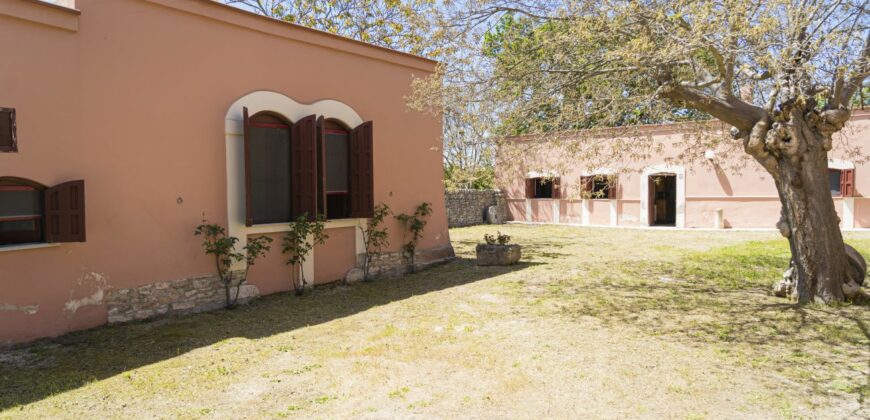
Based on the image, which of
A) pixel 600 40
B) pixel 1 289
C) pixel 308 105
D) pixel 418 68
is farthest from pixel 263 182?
pixel 600 40

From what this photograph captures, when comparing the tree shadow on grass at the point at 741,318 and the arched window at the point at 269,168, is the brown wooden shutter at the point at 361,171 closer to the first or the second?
the arched window at the point at 269,168

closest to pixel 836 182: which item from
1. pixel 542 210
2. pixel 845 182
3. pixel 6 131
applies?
pixel 845 182

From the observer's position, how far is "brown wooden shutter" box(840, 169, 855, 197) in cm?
1570

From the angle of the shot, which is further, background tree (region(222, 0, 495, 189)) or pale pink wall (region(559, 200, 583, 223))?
pale pink wall (region(559, 200, 583, 223))

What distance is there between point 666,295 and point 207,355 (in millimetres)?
5897

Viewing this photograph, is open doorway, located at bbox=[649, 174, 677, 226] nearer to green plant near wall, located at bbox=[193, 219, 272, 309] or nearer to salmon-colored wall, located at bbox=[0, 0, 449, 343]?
salmon-colored wall, located at bbox=[0, 0, 449, 343]

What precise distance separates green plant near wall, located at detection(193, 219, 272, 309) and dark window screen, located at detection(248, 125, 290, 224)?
0.46m

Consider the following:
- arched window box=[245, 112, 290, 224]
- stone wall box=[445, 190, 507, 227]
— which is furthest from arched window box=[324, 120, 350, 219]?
stone wall box=[445, 190, 507, 227]

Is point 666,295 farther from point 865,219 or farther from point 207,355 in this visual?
point 865,219

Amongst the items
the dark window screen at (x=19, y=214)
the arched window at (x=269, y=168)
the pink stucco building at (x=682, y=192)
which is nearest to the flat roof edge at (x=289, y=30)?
the arched window at (x=269, y=168)

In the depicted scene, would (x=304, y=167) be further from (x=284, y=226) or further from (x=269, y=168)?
(x=284, y=226)

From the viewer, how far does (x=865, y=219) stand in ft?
51.7

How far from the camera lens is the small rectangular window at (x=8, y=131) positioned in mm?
5156

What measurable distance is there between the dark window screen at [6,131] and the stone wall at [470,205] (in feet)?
50.3
